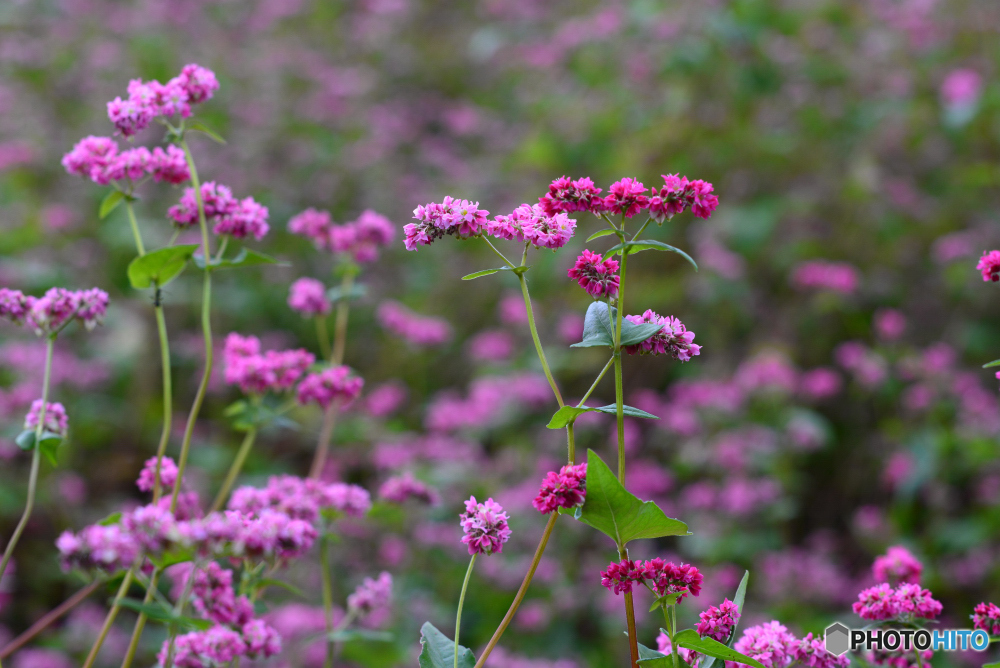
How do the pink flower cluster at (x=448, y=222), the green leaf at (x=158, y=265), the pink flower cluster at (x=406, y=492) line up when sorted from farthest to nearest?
1. the pink flower cluster at (x=406, y=492)
2. the green leaf at (x=158, y=265)
3. the pink flower cluster at (x=448, y=222)

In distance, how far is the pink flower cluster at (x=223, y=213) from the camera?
4.48 feet

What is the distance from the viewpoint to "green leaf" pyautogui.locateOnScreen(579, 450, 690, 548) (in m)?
0.96

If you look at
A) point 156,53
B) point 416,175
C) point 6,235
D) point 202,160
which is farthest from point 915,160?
point 6,235

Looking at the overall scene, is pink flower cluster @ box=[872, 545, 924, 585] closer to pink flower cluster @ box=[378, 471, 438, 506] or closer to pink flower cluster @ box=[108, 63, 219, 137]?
pink flower cluster @ box=[378, 471, 438, 506]

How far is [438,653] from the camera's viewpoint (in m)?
1.07

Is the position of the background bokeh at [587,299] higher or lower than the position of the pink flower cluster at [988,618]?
higher

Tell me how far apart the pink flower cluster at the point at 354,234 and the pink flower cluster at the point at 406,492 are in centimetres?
53

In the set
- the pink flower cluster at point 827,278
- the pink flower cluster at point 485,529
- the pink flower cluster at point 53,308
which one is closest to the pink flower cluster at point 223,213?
the pink flower cluster at point 53,308

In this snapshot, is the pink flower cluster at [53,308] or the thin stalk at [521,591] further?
the pink flower cluster at [53,308]

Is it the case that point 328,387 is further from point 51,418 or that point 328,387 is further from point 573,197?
point 573,197

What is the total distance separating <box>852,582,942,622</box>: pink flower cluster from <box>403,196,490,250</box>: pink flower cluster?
72cm

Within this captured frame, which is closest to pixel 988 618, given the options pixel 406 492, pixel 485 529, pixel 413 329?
pixel 485 529

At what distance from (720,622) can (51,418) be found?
1.02 m

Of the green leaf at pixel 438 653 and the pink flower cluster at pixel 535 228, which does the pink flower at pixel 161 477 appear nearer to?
the green leaf at pixel 438 653
